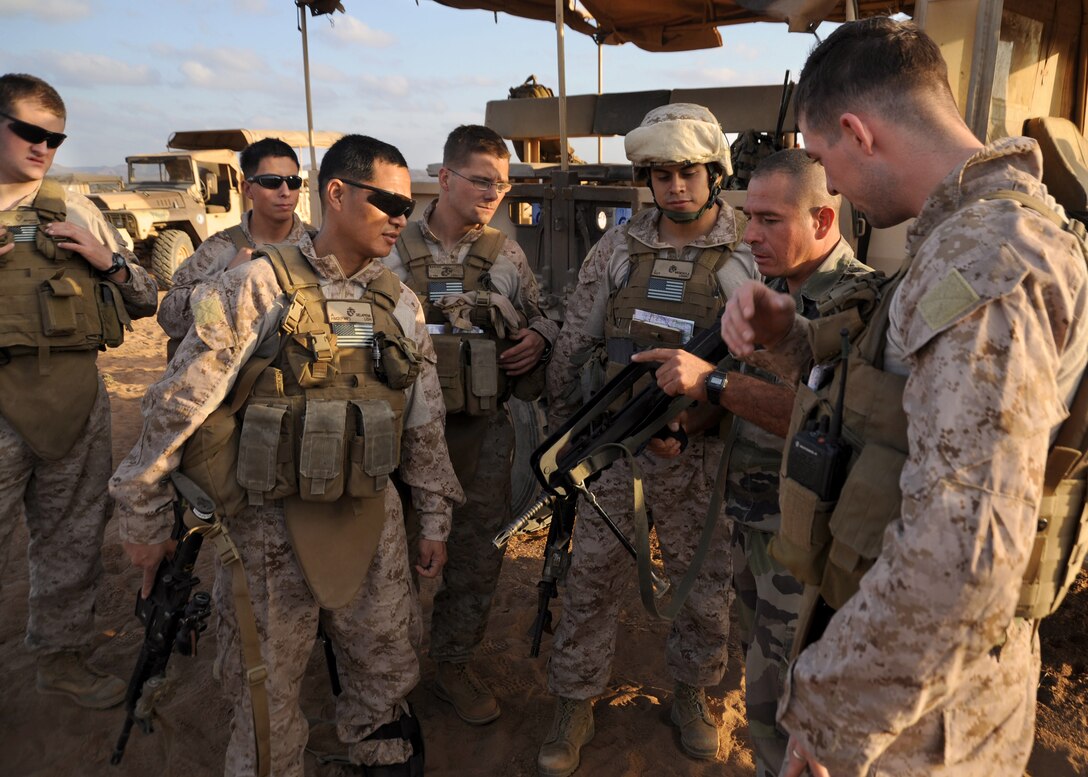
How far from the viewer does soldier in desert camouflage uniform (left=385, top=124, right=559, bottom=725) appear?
122 inches

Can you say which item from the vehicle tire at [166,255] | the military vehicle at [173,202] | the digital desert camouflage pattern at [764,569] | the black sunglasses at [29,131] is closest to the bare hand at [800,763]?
the digital desert camouflage pattern at [764,569]

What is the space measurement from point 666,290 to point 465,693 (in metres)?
1.84

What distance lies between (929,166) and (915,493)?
56 centimetres

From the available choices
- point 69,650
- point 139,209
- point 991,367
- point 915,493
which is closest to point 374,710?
point 69,650

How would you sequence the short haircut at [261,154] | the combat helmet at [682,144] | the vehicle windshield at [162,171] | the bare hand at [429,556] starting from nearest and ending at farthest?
the bare hand at [429,556], the combat helmet at [682,144], the short haircut at [261,154], the vehicle windshield at [162,171]

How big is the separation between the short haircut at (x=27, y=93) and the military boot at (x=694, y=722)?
339 centimetres

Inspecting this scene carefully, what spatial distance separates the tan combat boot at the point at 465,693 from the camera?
3.11 metres

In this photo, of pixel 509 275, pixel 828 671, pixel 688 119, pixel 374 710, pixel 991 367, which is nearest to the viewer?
pixel 991 367

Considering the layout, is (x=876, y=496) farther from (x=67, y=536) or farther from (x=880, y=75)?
(x=67, y=536)

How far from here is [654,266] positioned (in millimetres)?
2805

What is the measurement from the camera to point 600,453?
2498 mm

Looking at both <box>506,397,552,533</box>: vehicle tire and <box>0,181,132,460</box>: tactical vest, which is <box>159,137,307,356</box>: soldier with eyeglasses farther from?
<box>506,397,552,533</box>: vehicle tire

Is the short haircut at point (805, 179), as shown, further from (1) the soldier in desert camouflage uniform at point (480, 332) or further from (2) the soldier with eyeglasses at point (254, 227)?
(2) the soldier with eyeglasses at point (254, 227)

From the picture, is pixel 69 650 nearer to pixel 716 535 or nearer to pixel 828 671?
pixel 716 535
